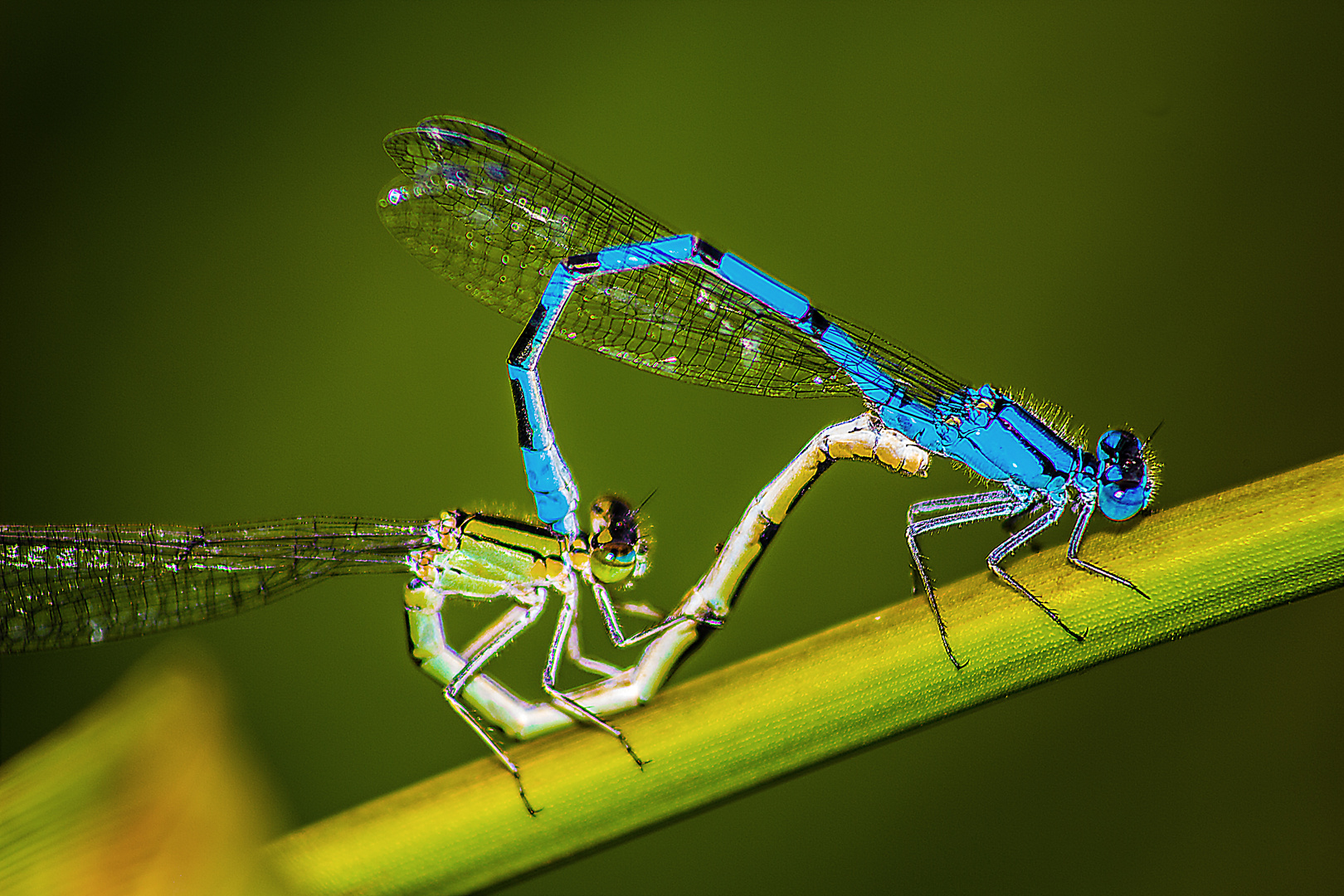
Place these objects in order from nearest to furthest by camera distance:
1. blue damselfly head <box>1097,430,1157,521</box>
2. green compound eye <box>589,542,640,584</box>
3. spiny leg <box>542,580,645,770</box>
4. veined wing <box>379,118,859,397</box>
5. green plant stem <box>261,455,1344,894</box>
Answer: green plant stem <box>261,455,1344,894</box>, spiny leg <box>542,580,645,770</box>, blue damselfly head <box>1097,430,1157,521</box>, green compound eye <box>589,542,640,584</box>, veined wing <box>379,118,859,397</box>

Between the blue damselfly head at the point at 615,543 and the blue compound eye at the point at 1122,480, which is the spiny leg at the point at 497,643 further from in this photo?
the blue compound eye at the point at 1122,480

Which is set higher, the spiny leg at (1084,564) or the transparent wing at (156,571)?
the transparent wing at (156,571)

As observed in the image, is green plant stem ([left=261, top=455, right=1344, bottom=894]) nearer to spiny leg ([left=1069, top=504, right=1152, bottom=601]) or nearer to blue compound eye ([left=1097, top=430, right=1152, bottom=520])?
spiny leg ([left=1069, top=504, right=1152, bottom=601])

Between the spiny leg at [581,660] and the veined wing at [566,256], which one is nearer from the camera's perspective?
the spiny leg at [581,660]

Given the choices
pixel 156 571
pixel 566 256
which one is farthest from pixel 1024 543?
pixel 156 571

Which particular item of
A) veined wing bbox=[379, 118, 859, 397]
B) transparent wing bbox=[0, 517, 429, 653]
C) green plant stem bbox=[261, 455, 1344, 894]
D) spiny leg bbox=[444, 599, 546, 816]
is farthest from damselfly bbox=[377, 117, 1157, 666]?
transparent wing bbox=[0, 517, 429, 653]

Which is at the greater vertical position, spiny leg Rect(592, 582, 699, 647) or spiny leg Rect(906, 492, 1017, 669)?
spiny leg Rect(592, 582, 699, 647)

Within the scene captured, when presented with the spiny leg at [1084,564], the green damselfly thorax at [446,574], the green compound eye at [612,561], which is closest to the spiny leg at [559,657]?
the green damselfly thorax at [446,574]

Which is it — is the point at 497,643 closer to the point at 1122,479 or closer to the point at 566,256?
the point at 566,256
